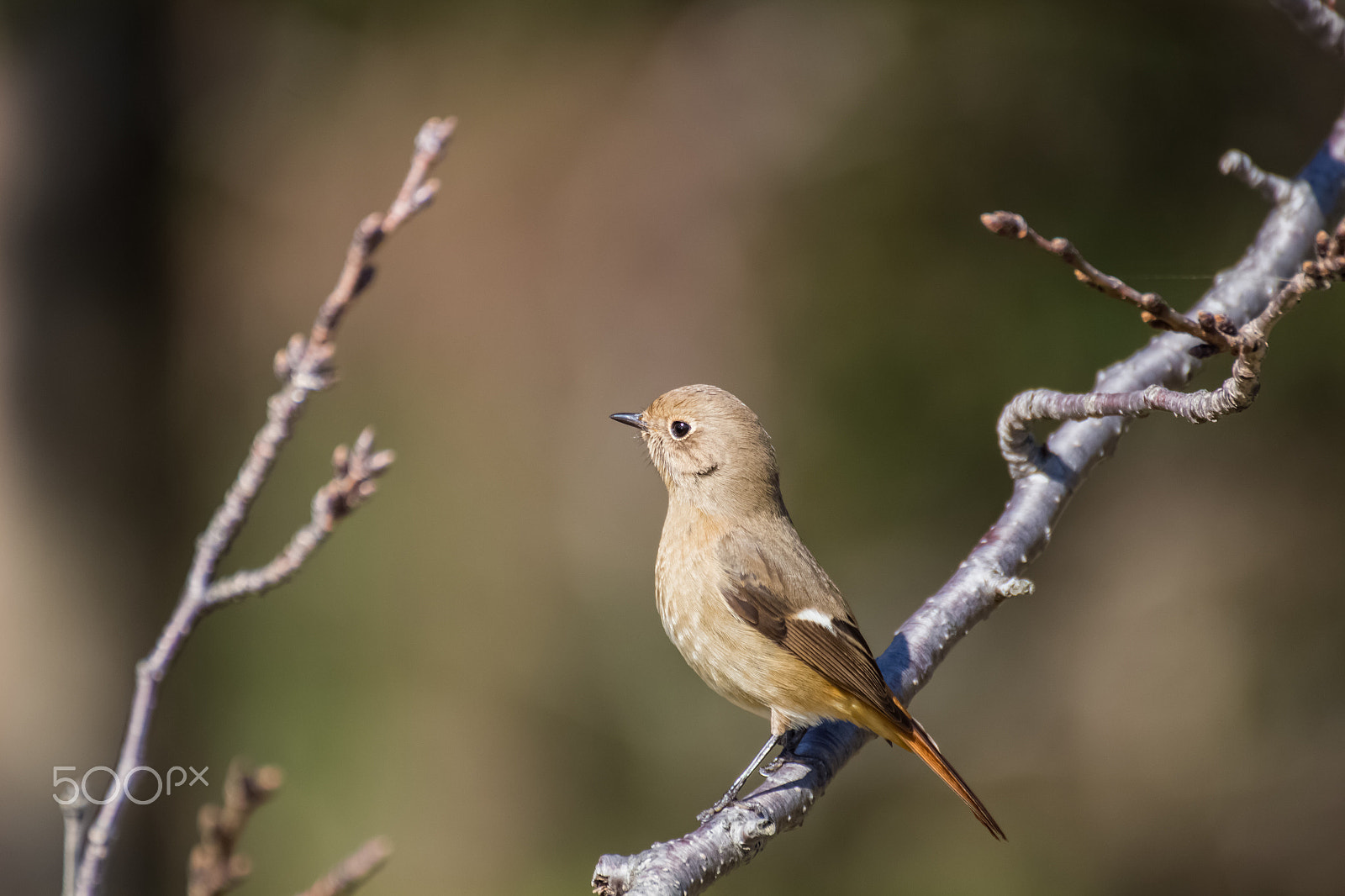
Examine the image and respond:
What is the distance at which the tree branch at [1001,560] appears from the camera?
2.41 meters

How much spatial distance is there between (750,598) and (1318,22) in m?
2.40

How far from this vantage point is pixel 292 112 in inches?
302

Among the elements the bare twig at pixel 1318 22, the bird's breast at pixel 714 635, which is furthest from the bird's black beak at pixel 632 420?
the bare twig at pixel 1318 22

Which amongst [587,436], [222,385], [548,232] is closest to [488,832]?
[587,436]

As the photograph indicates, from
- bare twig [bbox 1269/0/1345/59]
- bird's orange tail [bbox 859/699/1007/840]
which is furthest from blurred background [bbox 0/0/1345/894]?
bird's orange tail [bbox 859/699/1007/840]

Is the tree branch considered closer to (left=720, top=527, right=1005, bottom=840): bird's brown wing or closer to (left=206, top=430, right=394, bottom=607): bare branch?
(left=720, top=527, right=1005, bottom=840): bird's brown wing

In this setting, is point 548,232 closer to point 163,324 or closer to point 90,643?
point 163,324

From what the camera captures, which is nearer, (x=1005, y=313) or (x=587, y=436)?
(x=1005, y=313)

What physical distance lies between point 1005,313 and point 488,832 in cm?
443

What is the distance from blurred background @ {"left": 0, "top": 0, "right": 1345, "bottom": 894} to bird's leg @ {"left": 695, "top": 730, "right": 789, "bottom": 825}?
286cm

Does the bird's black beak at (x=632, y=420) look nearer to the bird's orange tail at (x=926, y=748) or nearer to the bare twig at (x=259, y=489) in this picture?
the bird's orange tail at (x=926, y=748)

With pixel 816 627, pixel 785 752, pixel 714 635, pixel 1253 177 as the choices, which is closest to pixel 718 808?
pixel 785 752

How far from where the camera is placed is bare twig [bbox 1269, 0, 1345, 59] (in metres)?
3.23

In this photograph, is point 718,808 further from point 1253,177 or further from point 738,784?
point 1253,177
